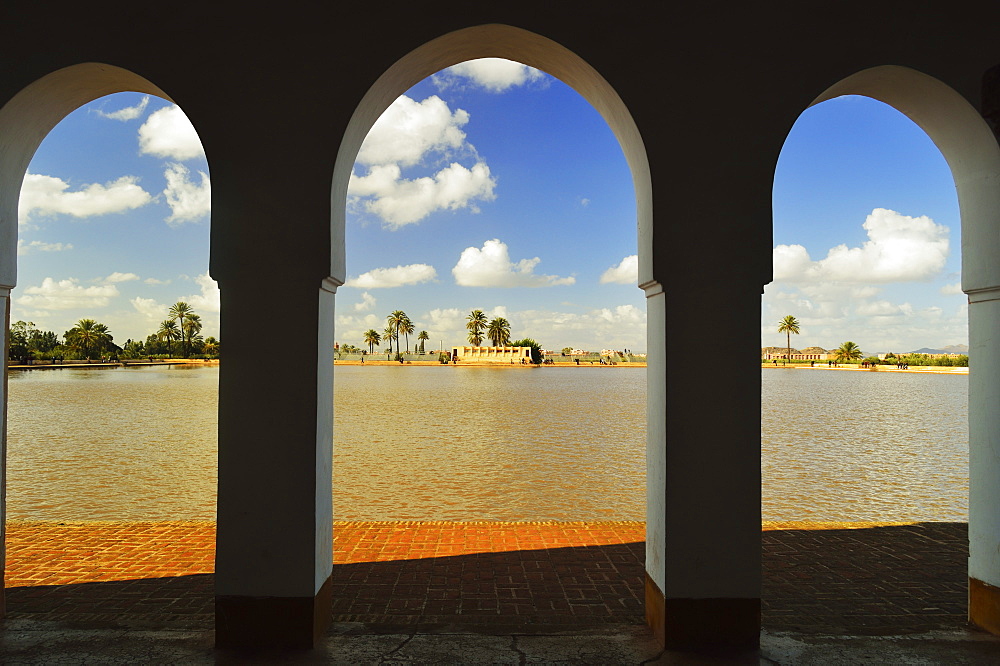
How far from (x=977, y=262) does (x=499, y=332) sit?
105 m

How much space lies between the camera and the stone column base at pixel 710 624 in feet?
13.0

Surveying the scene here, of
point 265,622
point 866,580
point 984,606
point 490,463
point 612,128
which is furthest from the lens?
point 490,463

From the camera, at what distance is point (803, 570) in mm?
6012

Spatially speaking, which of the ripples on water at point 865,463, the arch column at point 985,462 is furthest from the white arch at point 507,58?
the ripples on water at point 865,463

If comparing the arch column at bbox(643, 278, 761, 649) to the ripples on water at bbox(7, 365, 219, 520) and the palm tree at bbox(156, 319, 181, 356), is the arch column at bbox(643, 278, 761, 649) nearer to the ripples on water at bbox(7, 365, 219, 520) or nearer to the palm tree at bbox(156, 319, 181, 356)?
the ripples on water at bbox(7, 365, 219, 520)

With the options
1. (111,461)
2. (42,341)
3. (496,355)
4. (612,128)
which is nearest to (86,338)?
(42,341)

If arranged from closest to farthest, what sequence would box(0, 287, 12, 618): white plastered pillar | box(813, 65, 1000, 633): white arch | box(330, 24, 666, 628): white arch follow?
box(330, 24, 666, 628): white arch
box(813, 65, 1000, 633): white arch
box(0, 287, 12, 618): white plastered pillar

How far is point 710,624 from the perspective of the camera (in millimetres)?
3961

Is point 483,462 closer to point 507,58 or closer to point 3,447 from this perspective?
point 3,447

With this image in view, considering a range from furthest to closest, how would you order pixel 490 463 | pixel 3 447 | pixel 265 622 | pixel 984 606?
pixel 490 463, pixel 3 447, pixel 984 606, pixel 265 622

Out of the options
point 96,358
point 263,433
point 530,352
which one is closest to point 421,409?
point 263,433

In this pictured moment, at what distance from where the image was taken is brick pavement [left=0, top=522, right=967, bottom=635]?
4801 mm

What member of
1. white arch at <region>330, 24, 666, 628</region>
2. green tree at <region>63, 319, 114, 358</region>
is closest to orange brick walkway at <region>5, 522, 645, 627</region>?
white arch at <region>330, 24, 666, 628</region>

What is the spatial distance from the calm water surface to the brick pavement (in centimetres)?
164
